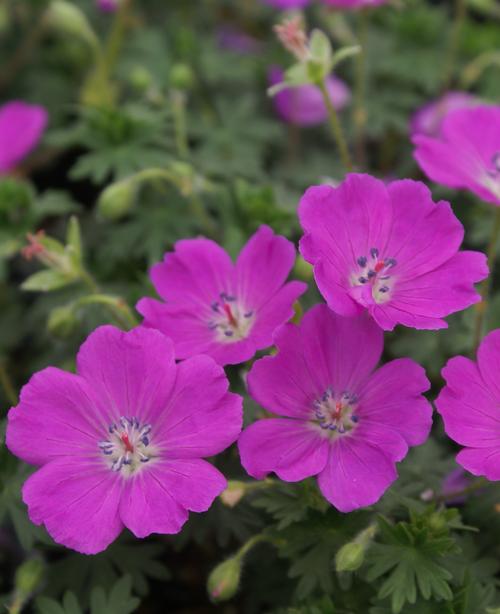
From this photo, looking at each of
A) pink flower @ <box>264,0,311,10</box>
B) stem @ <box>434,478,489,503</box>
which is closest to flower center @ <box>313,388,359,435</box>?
stem @ <box>434,478,489,503</box>

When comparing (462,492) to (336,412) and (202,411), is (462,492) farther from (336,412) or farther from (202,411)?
(202,411)

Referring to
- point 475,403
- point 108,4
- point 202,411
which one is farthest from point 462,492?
point 108,4

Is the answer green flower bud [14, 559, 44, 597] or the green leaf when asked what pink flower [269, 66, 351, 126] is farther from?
green flower bud [14, 559, 44, 597]

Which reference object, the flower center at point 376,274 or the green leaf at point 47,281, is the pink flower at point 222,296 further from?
the green leaf at point 47,281

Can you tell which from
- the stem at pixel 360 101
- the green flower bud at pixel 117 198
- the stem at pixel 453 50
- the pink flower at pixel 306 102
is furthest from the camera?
the pink flower at pixel 306 102

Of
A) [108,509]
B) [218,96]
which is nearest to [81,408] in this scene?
[108,509]

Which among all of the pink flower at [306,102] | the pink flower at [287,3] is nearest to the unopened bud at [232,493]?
the pink flower at [306,102]
